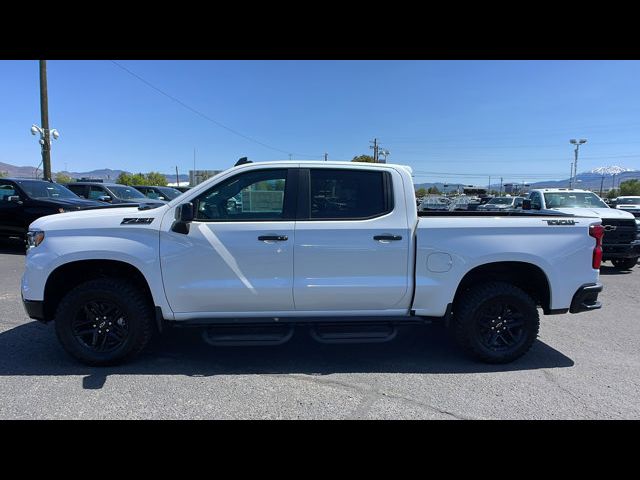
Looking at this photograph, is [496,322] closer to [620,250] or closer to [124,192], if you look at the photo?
[620,250]

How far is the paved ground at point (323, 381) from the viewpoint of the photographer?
311 centimetres

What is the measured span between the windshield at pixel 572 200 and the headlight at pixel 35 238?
10701 mm

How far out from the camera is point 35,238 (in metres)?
3.73

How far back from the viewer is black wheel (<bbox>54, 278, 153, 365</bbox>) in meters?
3.68

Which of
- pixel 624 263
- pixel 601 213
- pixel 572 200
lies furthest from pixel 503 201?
pixel 601 213

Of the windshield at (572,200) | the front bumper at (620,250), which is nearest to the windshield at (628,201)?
the windshield at (572,200)

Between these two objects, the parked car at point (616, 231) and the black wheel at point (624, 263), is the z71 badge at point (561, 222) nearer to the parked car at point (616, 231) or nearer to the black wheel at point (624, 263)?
the parked car at point (616, 231)

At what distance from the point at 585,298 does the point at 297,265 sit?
288 centimetres

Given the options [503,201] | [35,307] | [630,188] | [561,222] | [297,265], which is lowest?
[35,307]

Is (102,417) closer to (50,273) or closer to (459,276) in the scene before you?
(50,273)

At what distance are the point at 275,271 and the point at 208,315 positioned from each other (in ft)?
2.54

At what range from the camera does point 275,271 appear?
3.69 metres

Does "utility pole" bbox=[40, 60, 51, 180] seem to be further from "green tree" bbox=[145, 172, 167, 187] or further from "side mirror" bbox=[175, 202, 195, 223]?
"green tree" bbox=[145, 172, 167, 187]
